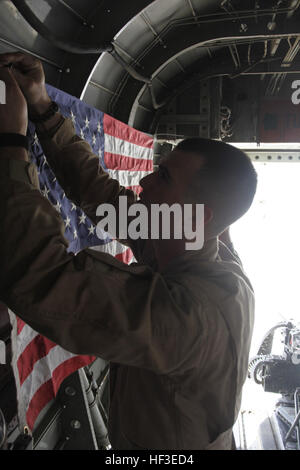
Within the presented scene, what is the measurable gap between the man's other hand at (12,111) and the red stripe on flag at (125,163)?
1.90 meters

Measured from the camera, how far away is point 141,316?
2.97ft

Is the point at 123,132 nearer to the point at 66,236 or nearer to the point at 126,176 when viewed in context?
the point at 126,176

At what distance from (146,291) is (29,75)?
97 cm

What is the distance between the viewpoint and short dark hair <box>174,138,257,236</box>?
129 centimetres

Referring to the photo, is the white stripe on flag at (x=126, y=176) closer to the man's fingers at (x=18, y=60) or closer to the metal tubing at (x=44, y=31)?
the metal tubing at (x=44, y=31)

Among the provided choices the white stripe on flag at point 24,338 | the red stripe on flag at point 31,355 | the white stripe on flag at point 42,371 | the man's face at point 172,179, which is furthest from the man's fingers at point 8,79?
the white stripe on flag at point 42,371

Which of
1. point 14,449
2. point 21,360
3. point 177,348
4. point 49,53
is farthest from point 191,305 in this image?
point 49,53

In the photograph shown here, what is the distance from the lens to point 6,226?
2.85 ft

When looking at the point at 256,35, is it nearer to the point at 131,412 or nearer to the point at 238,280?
the point at 238,280

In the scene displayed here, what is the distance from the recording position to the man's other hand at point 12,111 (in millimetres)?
997

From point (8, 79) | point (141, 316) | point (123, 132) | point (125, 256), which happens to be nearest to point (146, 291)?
point (141, 316)

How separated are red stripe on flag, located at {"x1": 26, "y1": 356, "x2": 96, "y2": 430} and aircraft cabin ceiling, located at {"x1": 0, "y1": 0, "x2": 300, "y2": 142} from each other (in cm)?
190

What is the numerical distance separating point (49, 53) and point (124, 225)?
4.70 ft

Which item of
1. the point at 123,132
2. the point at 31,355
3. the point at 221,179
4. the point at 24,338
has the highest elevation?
the point at 123,132
